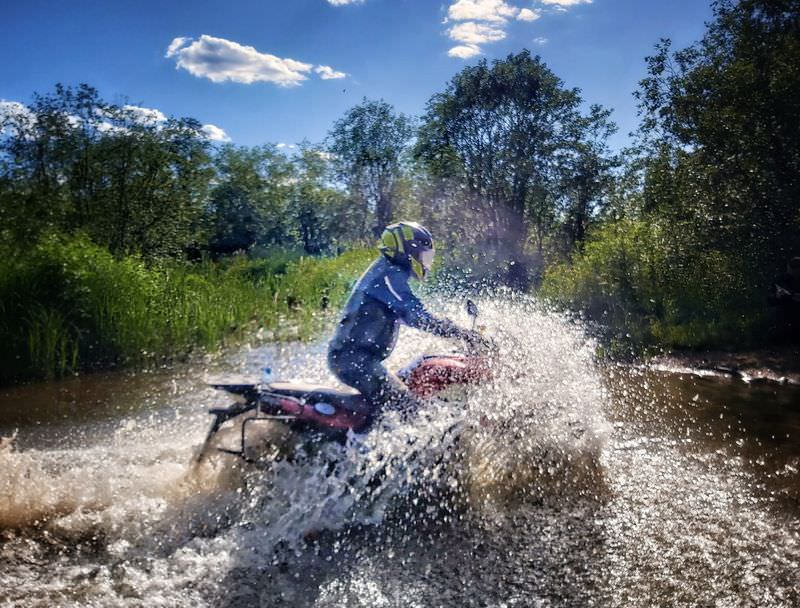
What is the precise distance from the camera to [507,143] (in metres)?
21.7

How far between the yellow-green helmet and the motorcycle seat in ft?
3.79

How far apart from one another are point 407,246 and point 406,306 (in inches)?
20.9

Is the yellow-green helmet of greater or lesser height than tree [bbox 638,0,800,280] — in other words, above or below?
below

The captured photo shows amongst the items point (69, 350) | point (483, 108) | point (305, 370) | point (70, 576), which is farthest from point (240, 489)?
point (483, 108)

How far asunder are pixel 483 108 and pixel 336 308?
1042 centimetres

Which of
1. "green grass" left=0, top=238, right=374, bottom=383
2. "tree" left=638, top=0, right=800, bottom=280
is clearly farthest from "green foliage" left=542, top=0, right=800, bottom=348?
"green grass" left=0, top=238, right=374, bottom=383

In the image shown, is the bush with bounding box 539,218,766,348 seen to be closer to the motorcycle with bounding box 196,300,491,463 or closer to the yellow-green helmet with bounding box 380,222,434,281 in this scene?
the yellow-green helmet with bounding box 380,222,434,281

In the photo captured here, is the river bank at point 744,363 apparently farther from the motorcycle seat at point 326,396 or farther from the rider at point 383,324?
the motorcycle seat at point 326,396

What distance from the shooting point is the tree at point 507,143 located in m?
21.3

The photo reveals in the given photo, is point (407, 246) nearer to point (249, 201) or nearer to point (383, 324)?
point (383, 324)

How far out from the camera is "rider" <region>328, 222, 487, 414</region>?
5289 millimetres

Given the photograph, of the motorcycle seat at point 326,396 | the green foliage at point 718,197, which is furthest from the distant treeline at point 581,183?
the motorcycle seat at point 326,396

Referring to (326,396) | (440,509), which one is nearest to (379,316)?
(326,396)

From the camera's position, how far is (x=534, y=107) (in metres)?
21.5
